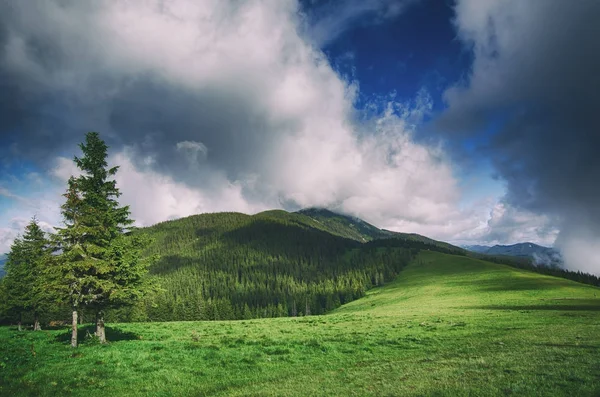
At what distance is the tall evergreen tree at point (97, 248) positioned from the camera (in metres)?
23.7

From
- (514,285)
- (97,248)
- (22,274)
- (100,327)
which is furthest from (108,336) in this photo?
(514,285)

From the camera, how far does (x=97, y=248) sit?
24219 mm

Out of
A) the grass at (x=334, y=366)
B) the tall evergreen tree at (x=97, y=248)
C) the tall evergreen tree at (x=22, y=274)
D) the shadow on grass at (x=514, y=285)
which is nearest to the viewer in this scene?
the grass at (x=334, y=366)

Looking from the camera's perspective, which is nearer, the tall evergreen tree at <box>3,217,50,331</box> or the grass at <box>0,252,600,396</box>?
the grass at <box>0,252,600,396</box>

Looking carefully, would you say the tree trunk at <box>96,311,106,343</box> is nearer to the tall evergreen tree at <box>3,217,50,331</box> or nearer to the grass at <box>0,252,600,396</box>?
the grass at <box>0,252,600,396</box>

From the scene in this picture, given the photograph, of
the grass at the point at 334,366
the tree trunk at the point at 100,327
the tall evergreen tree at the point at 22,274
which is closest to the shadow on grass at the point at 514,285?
the grass at the point at 334,366

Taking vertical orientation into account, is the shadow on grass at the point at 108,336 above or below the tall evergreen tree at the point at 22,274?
below

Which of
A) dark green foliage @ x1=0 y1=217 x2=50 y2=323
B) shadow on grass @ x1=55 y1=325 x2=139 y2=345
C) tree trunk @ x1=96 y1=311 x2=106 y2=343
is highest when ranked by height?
dark green foliage @ x1=0 y1=217 x2=50 y2=323

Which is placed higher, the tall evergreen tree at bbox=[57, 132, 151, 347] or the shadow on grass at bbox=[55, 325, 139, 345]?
the tall evergreen tree at bbox=[57, 132, 151, 347]

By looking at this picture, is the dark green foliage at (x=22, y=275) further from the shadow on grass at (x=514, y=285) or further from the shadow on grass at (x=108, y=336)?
the shadow on grass at (x=514, y=285)

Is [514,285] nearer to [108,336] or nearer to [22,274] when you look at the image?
[108,336]

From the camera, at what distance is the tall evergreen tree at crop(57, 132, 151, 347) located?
934 inches

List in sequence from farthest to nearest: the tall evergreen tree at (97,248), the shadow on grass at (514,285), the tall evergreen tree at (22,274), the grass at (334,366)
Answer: the shadow on grass at (514,285)
the tall evergreen tree at (22,274)
the tall evergreen tree at (97,248)
the grass at (334,366)

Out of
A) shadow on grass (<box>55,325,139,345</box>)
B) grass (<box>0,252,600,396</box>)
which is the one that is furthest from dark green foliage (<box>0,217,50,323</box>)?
grass (<box>0,252,600,396</box>)
